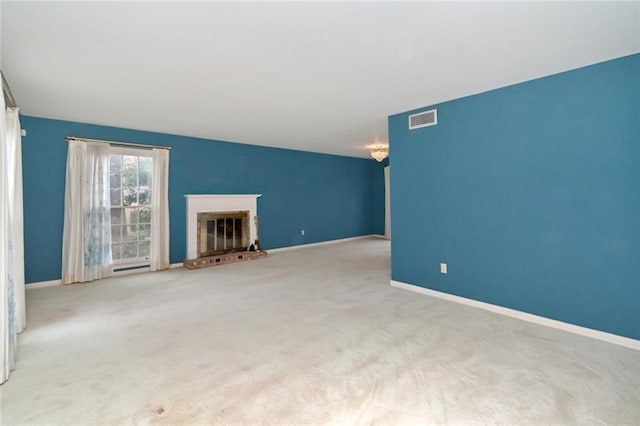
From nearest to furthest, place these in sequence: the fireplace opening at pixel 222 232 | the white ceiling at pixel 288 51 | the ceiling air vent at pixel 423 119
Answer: the white ceiling at pixel 288 51 < the ceiling air vent at pixel 423 119 < the fireplace opening at pixel 222 232

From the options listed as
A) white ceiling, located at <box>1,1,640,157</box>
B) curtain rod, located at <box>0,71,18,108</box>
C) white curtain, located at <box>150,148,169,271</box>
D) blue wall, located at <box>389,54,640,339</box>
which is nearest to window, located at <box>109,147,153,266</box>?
white curtain, located at <box>150,148,169,271</box>

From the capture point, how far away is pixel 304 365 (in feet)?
7.48

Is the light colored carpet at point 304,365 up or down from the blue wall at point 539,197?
down

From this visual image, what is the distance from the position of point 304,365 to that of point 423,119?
3.16m

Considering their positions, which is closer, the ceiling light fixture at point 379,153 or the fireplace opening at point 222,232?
the fireplace opening at point 222,232

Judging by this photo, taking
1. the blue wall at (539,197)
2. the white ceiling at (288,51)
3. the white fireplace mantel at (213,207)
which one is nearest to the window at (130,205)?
the white fireplace mantel at (213,207)

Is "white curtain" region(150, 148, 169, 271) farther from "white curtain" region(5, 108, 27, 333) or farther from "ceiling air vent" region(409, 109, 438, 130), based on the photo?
"ceiling air vent" region(409, 109, 438, 130)

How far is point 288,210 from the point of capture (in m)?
7.36

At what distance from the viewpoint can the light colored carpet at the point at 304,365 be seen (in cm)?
179

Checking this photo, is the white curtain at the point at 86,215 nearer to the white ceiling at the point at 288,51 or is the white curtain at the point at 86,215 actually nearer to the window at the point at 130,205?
the window at the point at 130,205

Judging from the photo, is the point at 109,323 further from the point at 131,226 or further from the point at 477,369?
the point at 477,369

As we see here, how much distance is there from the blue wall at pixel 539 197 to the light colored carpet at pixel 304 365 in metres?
0.38

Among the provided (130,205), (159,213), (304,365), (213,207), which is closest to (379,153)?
(213,207)

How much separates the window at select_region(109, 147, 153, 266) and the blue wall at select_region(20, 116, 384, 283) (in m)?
0.33
